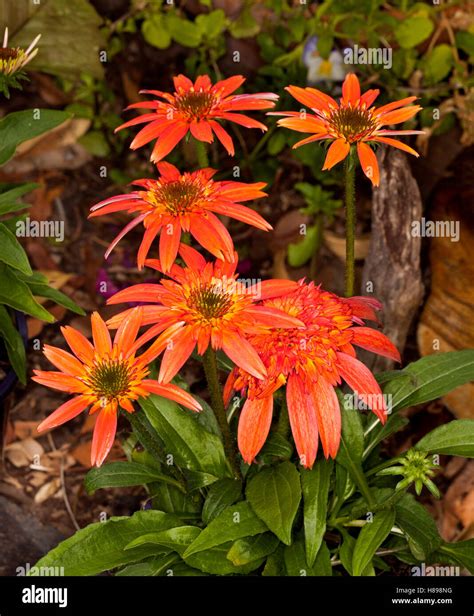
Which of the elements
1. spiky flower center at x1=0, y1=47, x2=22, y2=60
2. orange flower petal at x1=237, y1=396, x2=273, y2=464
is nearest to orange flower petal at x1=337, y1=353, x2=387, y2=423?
orange flower petal at x1=237, y1=396, x2=273, y2=464

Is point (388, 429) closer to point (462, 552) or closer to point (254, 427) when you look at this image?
point (462, 552)

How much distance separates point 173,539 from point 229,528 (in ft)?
0.39

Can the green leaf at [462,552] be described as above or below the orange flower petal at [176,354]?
below

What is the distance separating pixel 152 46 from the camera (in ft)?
12.2

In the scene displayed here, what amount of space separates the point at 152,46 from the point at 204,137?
198 centimetres

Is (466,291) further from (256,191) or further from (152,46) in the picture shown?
(152,46)

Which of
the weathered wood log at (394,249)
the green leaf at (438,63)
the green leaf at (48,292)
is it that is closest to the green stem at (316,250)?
the weathered wood log at (394,249)

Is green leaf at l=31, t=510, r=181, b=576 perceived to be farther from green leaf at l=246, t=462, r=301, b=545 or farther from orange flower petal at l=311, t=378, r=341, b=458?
orange flower petal at l=311, t=378, r=341, b=458

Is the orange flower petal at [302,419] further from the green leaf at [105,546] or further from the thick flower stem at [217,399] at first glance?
the green leaf at [105,546]

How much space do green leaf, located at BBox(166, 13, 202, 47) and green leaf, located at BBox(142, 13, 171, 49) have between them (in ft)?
0.13

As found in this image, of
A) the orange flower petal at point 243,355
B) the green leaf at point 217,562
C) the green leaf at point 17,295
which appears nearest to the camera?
the orange flower petal at point 243,355

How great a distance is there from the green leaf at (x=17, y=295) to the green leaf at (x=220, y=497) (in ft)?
1.94

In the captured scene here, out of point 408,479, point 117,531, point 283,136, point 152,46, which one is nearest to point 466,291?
point 283,136

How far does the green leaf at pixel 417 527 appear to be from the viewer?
75.7 inches
